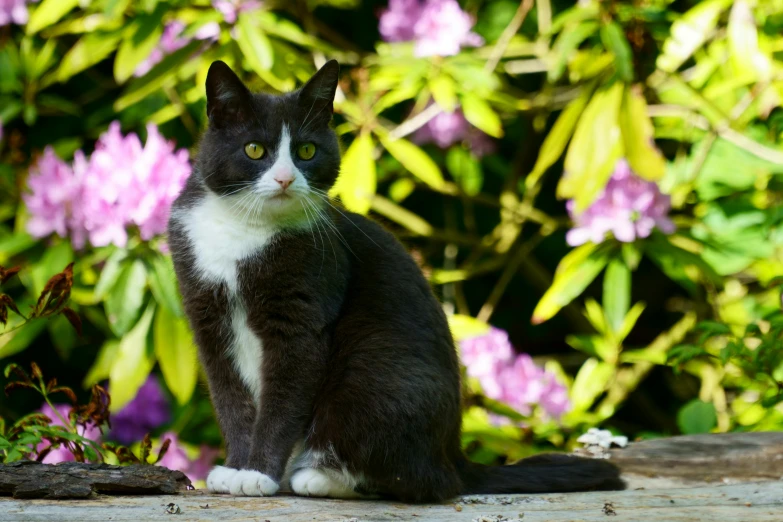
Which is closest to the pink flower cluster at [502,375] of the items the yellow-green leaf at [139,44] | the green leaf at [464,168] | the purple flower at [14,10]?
the green leaf at [464,168]

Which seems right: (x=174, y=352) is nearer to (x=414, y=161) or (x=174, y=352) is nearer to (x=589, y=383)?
(x=414, y=161)

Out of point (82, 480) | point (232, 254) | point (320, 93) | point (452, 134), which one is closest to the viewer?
point (82, 480)

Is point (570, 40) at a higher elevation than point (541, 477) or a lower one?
higher

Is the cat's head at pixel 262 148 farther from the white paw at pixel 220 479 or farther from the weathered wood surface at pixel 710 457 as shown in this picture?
the weathered wood surface at pixel 710 457

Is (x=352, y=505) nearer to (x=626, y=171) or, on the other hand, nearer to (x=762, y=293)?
(x=626, y=171)

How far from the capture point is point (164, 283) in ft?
8.86

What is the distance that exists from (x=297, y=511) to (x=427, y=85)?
71.1 inches

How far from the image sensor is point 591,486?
2.07m

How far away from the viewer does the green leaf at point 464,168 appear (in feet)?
12.2

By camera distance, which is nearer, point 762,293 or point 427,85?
point 427,85

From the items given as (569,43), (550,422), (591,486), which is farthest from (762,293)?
(591,486)

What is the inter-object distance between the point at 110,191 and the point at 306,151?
0.88m

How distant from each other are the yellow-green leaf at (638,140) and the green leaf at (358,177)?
32.7 inches

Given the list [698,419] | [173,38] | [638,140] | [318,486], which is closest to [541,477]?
[318,486]
